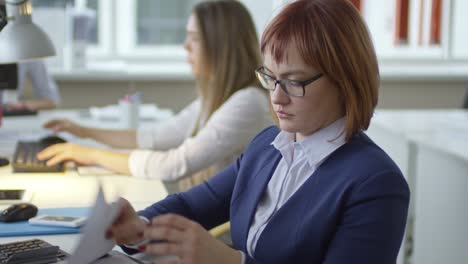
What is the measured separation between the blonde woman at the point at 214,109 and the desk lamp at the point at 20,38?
16.4 inches

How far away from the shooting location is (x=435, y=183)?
2.76 meters

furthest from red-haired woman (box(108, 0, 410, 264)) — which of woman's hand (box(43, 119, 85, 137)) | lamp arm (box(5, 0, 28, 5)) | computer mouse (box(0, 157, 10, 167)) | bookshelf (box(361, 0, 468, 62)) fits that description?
bookshelf (box(361, 0, 468, 62))

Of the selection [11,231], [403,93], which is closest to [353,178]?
[11,231]

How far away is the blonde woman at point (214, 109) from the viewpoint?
7.79 ft

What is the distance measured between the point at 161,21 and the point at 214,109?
98.8 inches

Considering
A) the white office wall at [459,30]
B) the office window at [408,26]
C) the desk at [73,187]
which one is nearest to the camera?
the desk at [73,187]

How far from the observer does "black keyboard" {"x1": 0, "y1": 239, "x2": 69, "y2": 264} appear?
4.64ft

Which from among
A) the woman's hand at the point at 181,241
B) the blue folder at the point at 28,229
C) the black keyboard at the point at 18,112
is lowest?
the black keyboard at the point at 18,112

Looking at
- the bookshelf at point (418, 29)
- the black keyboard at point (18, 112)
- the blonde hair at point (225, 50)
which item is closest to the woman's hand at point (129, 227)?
the blonde hair at point (225, 50)

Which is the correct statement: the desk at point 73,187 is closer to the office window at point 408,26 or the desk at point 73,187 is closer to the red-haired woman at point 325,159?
the red-haired woman at point 325,159

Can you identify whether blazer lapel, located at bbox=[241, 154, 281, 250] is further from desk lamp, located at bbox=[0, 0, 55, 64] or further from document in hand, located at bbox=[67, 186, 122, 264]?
desk lamp, located at bbox=[0, 0, 55, 64]

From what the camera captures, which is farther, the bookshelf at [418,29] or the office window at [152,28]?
the bookshelf at [418,29]

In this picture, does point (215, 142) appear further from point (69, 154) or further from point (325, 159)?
point (325, 159)

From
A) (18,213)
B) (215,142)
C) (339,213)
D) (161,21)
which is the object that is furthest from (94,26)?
(339,213)
